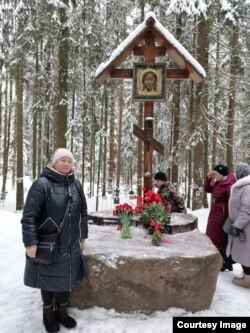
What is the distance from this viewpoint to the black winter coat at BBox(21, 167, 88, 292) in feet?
12.1

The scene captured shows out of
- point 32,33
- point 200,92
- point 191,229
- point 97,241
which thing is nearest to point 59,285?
point 97,241

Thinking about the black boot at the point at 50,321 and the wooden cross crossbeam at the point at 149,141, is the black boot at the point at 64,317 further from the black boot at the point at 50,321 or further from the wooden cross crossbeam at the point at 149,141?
the wooden cross crossbeam at the point at 149,141

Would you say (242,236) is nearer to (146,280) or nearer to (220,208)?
(220,208)

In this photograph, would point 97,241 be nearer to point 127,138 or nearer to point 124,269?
point 124,269

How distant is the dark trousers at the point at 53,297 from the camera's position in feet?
12.9

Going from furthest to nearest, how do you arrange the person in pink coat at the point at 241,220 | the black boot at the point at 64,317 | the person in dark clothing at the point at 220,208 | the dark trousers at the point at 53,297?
1. the person in dark clothing at the point at 220,208
2. the person in pink coat at the point at 241,220
3. the black boot at the point at 64,317
4. the dark trousers at the point at 53,297

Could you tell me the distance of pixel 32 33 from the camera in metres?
12.7

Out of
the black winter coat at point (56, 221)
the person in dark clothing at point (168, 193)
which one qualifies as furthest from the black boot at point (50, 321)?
the person in dark clothing at point (168, 193)

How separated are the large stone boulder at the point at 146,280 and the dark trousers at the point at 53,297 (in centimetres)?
37

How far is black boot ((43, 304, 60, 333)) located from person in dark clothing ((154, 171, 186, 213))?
315 cm

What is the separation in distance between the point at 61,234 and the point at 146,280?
1.33 meters

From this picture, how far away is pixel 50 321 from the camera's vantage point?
3980 mm

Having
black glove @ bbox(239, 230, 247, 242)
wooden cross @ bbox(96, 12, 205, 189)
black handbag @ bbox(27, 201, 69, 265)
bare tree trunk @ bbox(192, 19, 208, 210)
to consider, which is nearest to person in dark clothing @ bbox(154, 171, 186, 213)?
wooden cross @ bbox(96, 12, 205, 189)

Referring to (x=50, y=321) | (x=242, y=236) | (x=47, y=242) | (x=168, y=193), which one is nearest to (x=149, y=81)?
(x=168, y=193)
